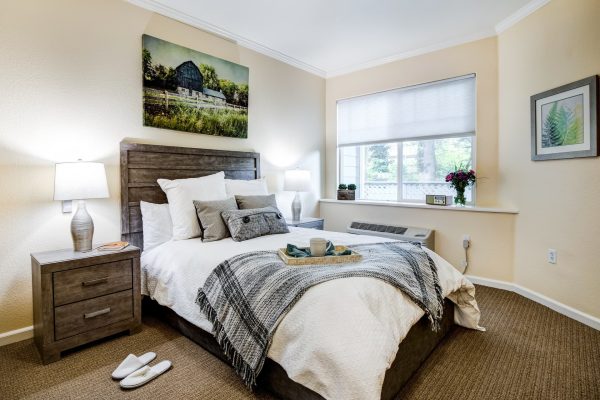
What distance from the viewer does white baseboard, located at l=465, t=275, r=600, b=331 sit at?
2499 millimetres

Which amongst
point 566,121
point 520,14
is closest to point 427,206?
point 566,121

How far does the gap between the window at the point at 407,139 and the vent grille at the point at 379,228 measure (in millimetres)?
462

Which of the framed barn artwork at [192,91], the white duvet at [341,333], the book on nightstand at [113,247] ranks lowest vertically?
the white duvet at [341,333]

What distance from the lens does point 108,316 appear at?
223 centimetres

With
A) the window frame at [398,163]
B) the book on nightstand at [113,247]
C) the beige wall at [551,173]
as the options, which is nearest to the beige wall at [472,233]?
the beige wall at [551,173]

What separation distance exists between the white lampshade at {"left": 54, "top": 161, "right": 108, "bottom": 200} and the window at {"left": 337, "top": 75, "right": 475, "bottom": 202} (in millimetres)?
3353

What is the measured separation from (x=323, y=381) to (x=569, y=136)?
9.41 feet

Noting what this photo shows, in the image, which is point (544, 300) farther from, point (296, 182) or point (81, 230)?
point (81, 230)

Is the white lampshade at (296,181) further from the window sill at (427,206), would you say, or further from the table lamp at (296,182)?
the window sill at (427,206)

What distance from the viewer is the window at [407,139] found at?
377 centimetres

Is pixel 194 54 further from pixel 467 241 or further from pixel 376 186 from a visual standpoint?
pixel 467 241

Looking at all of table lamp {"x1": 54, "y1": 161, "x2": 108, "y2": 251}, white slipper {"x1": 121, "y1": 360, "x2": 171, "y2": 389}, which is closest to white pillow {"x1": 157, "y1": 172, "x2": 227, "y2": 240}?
table lamp {"x1": 54, "y1": 161, "x2": 108, "y2": 251}

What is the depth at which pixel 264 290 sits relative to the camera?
5.50ft

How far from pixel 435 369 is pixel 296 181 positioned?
2542 mm
